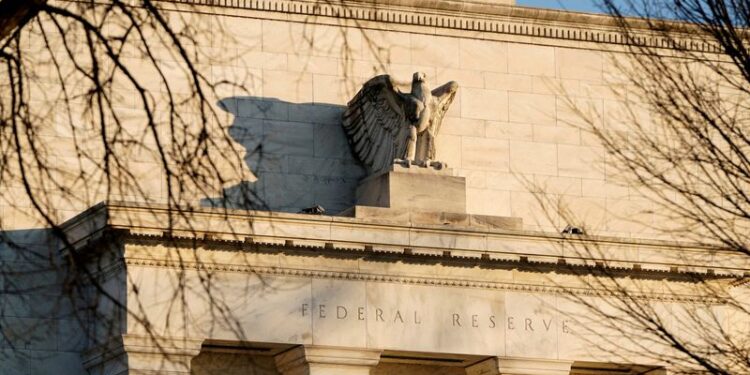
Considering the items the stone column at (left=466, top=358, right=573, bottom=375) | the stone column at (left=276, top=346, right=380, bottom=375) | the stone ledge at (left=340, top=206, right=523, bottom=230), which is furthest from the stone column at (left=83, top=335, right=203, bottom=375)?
the stone column at (left=466, top=358, right=573, bottom=375)

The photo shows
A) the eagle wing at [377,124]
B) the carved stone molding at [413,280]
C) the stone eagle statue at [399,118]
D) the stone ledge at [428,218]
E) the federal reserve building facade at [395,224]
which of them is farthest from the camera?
the eagle wing at [377,124]

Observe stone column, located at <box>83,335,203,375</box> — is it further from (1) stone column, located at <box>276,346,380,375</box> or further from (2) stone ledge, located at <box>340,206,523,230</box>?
(2) stone ledge, located at <box>340,206,523,230</box>

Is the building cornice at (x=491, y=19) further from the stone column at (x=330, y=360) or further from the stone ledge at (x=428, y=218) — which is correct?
the stone column at (x=330, y=360)

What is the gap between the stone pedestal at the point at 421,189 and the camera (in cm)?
3444

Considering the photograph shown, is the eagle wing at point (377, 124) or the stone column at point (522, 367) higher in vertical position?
the eagle wing at point (377, 124)

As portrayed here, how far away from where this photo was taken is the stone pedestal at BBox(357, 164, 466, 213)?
34.4 meters

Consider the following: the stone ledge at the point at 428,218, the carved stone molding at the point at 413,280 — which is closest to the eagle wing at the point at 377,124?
the stone ledge at the point at 428,218

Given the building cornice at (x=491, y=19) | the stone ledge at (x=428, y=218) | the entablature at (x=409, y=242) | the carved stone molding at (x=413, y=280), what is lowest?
the carved stone molding at (x=413, y=280)

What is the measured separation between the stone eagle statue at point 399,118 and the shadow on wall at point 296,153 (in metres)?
0.67

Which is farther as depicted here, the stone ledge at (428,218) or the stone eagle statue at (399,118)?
the stone eagle statue at (399,118)

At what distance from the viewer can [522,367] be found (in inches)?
1351

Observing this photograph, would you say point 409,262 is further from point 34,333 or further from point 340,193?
point 34,333

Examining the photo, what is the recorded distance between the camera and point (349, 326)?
109 ft

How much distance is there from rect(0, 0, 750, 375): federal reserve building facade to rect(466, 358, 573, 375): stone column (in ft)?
0.12
